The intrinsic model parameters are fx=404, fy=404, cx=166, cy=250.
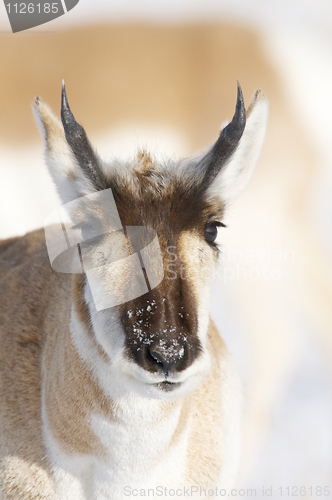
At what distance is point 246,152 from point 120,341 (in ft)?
5.08

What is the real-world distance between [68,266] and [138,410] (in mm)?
1040

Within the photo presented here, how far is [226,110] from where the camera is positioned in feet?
36.9

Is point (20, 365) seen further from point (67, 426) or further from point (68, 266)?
point (68, 266)

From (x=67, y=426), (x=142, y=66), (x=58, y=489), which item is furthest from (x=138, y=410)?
(x=142, y=66)

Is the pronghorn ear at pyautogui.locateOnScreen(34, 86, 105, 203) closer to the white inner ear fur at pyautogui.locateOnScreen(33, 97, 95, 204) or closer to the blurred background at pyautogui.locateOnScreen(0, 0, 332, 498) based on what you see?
the white inner ear fur at pyautogui.locateOnScreen(33, 97, 95, 204)

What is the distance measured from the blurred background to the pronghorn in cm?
512

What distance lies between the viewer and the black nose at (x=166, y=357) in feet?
6.22

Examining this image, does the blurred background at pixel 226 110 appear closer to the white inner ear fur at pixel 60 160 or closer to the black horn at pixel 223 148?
the black horn at pixel 223 148

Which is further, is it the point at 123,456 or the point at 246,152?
the point at 246,152

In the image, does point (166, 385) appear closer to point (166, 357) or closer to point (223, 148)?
point (166, 357)

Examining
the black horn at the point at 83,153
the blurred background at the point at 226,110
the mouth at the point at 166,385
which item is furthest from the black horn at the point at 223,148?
the blurred background at the point at 226,110

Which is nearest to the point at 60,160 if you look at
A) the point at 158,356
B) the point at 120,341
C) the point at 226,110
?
the point at 120,341

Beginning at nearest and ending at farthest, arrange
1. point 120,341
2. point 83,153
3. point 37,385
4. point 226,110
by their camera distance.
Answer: point 120,341 → point 83,153 → point 37,385 → point 226,110

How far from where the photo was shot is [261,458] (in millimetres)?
5523
